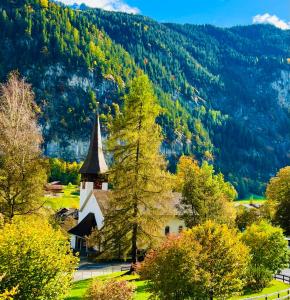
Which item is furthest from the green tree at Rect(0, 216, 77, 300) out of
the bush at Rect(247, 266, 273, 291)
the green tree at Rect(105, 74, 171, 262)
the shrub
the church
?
the church

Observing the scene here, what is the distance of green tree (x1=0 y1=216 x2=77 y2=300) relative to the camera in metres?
18.6

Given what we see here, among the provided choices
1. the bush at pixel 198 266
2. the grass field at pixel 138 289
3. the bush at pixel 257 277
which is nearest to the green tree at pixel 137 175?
the grass field at pixel 138 289

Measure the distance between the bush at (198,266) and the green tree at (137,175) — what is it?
6992 mm

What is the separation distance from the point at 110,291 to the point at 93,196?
3524cm

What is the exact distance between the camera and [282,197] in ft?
228

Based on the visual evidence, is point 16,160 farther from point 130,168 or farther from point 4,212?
point 130,168

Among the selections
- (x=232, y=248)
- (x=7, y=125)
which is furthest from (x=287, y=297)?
(x=7, y=125)

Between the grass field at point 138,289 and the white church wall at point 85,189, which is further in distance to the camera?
the white church wall at point 85,189

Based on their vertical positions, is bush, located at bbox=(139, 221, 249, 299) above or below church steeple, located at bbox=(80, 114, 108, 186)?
below

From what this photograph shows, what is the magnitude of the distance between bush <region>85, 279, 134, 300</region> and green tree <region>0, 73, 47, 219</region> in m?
10.1

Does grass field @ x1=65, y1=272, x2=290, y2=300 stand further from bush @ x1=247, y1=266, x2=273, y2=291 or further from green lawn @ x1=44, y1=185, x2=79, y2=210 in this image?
green lawn @ x1=44, y1=185, x2=79, y2=210

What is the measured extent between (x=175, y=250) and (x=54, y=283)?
661cm

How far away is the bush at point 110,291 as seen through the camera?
63.3ft

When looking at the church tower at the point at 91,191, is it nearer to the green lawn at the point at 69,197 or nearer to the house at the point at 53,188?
the house at the point at 53,188
